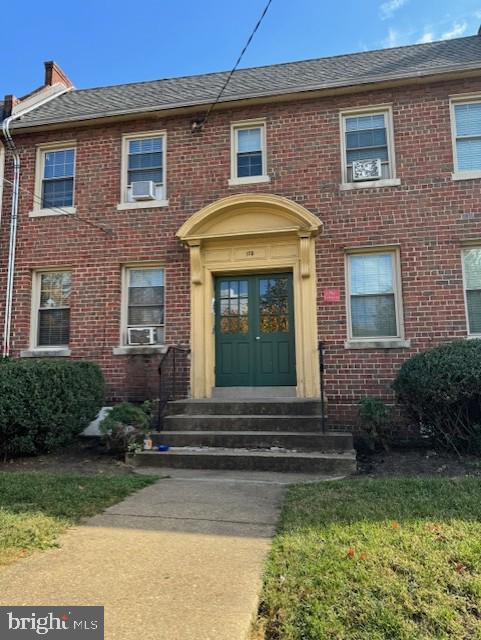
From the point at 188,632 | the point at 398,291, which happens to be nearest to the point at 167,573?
the point at 188,632

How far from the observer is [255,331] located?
346 inches

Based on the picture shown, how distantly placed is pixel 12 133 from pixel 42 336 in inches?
172

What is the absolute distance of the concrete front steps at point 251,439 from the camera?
630 centimetres

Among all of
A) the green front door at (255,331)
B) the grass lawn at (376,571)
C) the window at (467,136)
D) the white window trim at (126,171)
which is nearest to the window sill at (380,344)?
the green front door at (255,331)

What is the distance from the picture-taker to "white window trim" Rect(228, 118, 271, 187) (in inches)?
354

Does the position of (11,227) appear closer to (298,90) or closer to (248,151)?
(248,151)

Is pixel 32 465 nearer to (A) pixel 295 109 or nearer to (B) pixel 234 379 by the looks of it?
(B) pixel 234 379

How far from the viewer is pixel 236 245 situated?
8.84 meters

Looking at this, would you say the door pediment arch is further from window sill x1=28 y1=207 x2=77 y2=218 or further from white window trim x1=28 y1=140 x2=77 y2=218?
white window trim x1=28 y1=140 x2=77 y2=218

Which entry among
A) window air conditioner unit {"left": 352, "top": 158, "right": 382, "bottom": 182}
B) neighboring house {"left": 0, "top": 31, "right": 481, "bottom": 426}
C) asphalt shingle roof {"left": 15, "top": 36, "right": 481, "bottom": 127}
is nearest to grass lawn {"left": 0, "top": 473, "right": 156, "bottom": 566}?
neighboring house {"left": 0, "top": 31, "right": 481, "bottom": 426}

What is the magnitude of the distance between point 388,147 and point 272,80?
2.88 m

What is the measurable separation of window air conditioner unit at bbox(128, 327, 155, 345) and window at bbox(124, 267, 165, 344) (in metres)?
0.09

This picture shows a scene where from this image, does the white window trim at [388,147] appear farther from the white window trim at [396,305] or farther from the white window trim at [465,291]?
the white window trim at [465,291]

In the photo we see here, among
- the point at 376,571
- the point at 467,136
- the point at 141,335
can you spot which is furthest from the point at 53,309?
the point at 467,136
